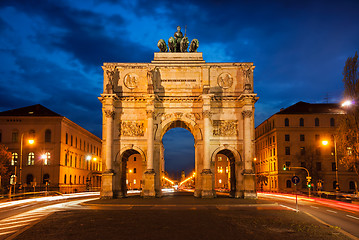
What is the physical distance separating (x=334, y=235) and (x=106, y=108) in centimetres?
2746

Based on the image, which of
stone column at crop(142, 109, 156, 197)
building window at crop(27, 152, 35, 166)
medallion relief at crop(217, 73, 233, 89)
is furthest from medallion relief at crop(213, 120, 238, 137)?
building window at crop(27, 152, 35, 166)

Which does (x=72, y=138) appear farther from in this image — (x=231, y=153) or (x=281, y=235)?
(x=281, y=235)

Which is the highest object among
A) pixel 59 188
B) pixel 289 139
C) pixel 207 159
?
pixel 289 139

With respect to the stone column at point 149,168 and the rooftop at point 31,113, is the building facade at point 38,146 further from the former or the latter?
the stone column at point 149,168

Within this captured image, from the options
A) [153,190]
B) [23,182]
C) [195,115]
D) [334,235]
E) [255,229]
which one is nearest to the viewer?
[334,235]

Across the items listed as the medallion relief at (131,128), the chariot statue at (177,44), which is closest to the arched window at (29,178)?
the medallion relief at (131,128)

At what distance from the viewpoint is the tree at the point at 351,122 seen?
107ft

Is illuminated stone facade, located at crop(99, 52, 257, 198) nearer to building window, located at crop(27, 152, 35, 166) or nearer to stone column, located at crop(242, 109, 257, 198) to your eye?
stone column, located at crop(242, 109, 257, 198)

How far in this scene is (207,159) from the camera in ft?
118

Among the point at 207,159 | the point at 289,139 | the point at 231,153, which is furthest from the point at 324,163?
the point at 207,159

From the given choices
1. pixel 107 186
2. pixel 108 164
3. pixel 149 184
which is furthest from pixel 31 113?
pixel 149 184

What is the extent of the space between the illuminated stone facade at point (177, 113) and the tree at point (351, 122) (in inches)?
325

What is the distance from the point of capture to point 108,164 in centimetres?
3644

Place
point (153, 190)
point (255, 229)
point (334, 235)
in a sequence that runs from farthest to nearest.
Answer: point (153, 190) < point (255, 229) < point (334, 235)
